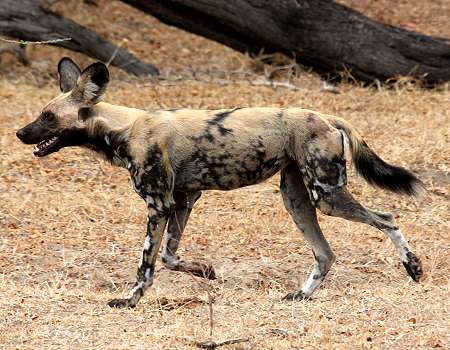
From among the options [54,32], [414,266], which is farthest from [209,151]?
[54,32]

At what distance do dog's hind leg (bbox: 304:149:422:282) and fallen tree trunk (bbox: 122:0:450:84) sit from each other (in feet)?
13.8

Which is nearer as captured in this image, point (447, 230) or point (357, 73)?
point (447, 230)

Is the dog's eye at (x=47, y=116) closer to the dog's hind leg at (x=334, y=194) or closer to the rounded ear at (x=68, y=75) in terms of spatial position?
the rounded ear at (x=68, y=75)

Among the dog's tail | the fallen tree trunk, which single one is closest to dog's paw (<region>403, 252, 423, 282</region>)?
the dog's tail

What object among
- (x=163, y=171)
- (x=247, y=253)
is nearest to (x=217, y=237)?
(x=247, y=253)

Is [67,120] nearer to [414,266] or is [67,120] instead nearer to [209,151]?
[209,151]

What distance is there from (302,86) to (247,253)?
3.43 m

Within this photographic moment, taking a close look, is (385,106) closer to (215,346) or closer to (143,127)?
(143,127)

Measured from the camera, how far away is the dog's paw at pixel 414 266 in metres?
5.28

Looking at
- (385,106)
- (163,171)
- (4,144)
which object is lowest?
(4,144)

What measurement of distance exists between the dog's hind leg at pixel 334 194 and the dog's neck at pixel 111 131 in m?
0.87

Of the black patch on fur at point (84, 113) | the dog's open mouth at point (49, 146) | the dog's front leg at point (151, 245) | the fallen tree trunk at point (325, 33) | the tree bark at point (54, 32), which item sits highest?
the black patch on fur at point (84, 113)

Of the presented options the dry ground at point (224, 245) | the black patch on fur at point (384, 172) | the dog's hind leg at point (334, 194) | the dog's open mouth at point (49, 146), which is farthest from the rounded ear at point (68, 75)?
the black patch on fur at point (384, 172)

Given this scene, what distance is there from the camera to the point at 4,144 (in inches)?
301
